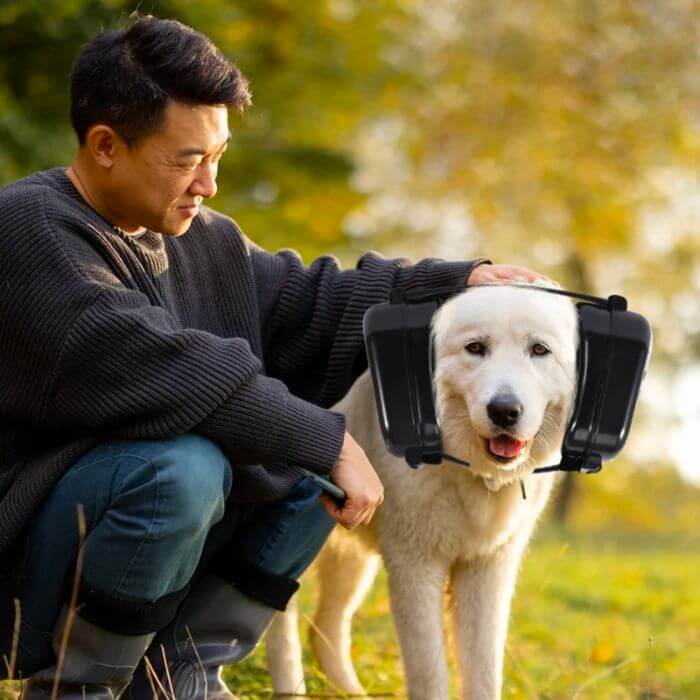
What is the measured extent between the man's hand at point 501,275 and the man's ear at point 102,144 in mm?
899

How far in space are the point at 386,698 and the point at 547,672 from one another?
88 centimetres

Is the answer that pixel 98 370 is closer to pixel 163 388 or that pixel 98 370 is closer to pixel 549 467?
pixel 163 388

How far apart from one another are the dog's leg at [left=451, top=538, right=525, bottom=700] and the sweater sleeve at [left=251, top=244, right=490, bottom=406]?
0.60 metres

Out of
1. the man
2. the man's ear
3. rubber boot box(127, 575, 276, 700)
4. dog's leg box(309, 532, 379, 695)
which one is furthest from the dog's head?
dog's leg box(309, 532, 379, 695)

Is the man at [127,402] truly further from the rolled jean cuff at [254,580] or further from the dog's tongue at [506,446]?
the dog's tongue at [506,446]

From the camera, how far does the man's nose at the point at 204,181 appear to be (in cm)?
242

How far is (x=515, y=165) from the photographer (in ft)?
38.9

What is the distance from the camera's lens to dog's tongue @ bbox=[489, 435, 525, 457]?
2471 millimetres

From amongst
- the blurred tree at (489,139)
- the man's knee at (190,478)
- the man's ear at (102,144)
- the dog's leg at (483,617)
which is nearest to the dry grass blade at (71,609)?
the man's knee at (190,478)

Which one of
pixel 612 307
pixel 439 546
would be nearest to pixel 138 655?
pixel 439 546

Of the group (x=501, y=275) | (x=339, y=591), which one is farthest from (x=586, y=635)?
(x=501, y=275)

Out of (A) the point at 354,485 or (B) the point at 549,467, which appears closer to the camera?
(A) the point at 354,485

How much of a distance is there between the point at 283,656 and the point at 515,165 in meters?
9.44

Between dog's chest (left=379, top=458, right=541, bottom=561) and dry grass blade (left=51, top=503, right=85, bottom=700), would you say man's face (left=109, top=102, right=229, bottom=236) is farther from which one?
dog's chest (left=379, top=458, right=541, bottom=561)
